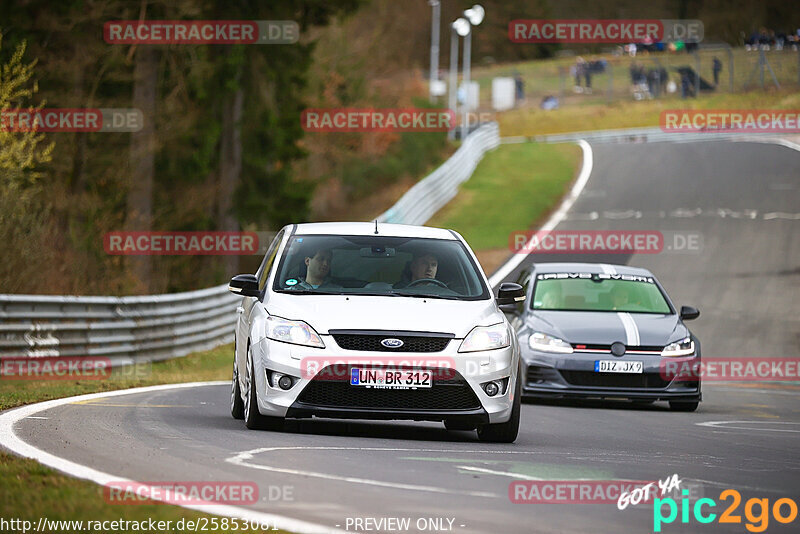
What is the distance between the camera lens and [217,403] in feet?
43.8

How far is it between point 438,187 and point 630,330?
27.5 m

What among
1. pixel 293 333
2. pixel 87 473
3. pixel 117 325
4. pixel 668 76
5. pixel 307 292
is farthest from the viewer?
pixel 668 76

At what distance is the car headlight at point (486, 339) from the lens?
995cm

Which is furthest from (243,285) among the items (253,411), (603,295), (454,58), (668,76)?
(668,76)

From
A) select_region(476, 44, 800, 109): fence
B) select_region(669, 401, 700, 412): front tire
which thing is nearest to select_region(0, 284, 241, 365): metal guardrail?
select_region(669, 401, 700, 412): front tire

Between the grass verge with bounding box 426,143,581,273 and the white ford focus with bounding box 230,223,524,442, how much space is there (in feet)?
68.2

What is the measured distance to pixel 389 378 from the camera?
9781 millimetres

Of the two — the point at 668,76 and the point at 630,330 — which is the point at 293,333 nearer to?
the point at 630,330

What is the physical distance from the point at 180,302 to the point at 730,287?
473 inches

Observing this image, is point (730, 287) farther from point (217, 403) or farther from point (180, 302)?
point (217, 403)

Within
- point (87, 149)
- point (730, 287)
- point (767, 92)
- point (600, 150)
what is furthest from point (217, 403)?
point (767, 92)

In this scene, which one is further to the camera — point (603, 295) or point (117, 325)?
point (117, 325)

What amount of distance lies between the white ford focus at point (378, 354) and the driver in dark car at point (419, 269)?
6cm

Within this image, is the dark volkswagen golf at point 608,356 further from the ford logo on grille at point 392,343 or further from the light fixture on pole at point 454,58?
the light fixture on pole at point 454,58
